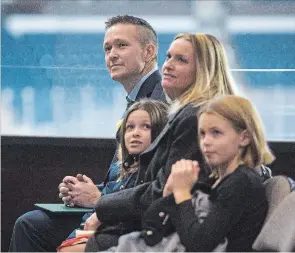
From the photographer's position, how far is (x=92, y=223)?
109 inches

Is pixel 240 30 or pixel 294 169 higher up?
pixel 240 30

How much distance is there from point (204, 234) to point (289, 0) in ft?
3.56

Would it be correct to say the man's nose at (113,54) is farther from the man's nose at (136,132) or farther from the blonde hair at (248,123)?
the blonde hair at (248,123)

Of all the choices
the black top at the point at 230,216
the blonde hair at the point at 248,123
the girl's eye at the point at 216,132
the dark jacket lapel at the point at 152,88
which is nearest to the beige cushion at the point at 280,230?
the black top at the point at 230,216

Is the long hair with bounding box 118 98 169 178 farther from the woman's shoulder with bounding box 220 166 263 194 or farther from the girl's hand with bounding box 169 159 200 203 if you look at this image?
the woman's shoulder with bounding box 220 166 263 194

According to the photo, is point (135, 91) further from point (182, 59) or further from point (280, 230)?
point (280, 230)

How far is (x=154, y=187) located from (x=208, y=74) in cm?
36

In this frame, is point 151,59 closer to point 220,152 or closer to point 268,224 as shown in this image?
point 220,152

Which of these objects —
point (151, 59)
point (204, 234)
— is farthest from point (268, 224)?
point (151, 59)

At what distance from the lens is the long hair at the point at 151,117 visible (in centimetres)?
274

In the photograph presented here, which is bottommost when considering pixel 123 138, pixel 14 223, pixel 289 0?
pixel 14 223

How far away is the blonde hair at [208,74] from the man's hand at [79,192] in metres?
0.64

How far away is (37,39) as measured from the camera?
341 centimetres

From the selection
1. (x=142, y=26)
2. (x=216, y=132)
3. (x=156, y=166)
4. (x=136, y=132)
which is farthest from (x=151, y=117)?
(x=142, y=26)
